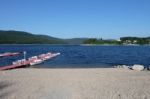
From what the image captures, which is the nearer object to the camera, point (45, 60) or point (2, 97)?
point (2, 97)

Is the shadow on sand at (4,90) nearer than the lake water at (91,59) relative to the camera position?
Yes

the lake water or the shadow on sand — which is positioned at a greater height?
the shadow on sand

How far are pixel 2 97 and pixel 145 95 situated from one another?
563 cm

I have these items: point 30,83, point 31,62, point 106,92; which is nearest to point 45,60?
point 31,62

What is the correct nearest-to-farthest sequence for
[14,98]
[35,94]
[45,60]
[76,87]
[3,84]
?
1. [14,98]
2. [35,94]
3. [76,87]
4. [3,84]
5. [45,60]

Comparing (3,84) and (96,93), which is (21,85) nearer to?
(3,84)

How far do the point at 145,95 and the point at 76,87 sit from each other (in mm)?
3319

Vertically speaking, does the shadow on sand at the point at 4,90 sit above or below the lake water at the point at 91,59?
above

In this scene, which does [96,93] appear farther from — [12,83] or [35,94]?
[12,83]

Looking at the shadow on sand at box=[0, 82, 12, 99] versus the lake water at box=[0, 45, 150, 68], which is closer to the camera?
the shadow on sand at box=[0, 82, 12, 99]

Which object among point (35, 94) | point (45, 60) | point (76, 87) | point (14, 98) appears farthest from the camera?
point (45, 60)

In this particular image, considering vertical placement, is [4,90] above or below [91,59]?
above

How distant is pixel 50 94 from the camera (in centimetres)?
1202

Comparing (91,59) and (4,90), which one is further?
(91,59)
